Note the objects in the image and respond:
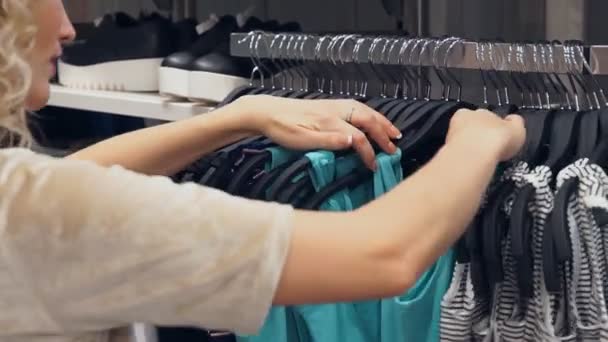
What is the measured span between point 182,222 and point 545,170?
0.34m

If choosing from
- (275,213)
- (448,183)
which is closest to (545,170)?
(448,183)

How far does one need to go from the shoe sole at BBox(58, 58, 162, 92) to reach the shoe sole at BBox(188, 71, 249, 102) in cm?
16

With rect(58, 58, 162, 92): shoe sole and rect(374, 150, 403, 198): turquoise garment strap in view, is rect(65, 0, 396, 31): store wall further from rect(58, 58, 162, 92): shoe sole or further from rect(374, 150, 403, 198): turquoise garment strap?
rect(374, 150, 403, 198): turquoise garment strap

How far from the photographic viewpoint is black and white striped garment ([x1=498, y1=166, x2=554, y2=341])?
2.57 feet

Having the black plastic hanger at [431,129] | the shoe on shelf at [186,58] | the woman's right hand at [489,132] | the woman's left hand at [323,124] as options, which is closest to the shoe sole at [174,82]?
the shoe on shelf at [186,58]

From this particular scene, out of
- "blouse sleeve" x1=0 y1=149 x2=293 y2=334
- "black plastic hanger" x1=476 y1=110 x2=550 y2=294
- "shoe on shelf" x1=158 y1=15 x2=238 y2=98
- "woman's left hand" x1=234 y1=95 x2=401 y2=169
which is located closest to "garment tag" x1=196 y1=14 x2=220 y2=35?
"shoe on shelf" x1=158 y1=15 x2=238 y2=98

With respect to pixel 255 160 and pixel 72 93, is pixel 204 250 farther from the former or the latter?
pixel 72 93

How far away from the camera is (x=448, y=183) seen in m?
0.67

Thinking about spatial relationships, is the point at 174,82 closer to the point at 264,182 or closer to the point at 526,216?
the point at 264,182

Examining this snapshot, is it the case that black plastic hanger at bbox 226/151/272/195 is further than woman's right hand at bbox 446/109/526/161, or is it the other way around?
black plastic hanger at bbox 226/151/272/195

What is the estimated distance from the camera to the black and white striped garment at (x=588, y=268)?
764 mm

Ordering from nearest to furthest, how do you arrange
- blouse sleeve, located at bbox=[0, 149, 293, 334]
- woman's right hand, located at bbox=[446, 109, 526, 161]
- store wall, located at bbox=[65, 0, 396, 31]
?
1. blouse sleeve, located at bbox=[0, 149, 293, 334]
2. woman's right hand, located at bbox=[446, 109, 526, 161]
3. store wall, located at bbox=[65, 0, 396, 31]

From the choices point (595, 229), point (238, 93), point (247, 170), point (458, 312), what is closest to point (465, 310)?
point (458, 312)

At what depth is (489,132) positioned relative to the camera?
75 centimetres
